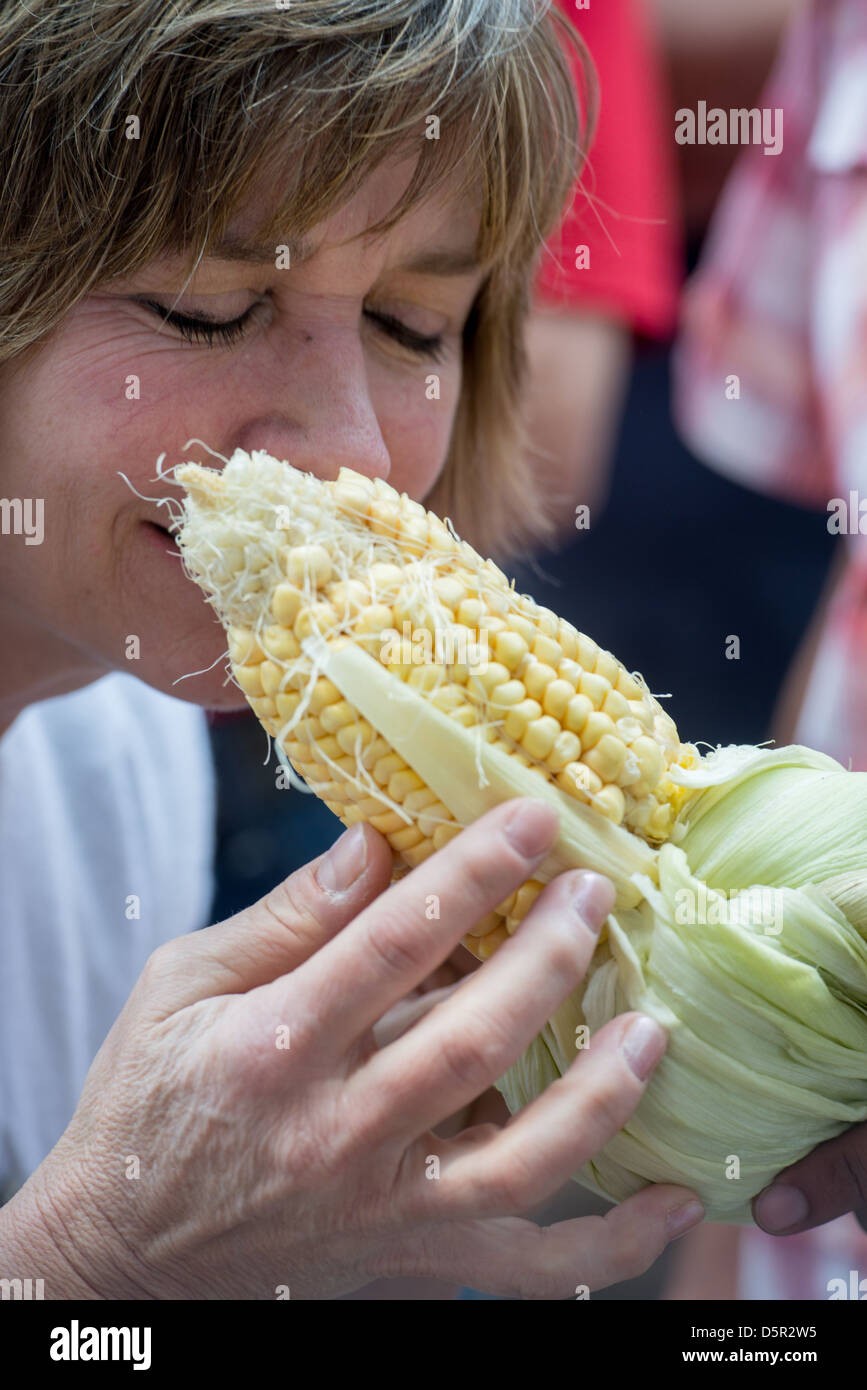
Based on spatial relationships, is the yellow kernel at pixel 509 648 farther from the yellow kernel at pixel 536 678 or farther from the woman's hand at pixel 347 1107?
the woman's hand at pixel 347 1107

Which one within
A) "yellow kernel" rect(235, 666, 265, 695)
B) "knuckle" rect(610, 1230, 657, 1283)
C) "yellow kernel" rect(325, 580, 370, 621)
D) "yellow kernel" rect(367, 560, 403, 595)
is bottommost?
"knuckle" rect(610, 1230, 657, 1283)

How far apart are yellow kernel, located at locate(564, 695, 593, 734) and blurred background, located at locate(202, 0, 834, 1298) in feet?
5.78

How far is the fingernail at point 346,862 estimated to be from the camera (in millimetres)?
1041

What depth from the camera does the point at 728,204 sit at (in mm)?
2992

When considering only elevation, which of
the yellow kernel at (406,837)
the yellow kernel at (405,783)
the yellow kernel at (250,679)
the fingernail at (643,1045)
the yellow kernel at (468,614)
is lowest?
the fingernail at (643,1045)

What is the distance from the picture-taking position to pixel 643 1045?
39.2 inches

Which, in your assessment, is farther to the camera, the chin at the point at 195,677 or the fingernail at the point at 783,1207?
the chin at the point at 195,677

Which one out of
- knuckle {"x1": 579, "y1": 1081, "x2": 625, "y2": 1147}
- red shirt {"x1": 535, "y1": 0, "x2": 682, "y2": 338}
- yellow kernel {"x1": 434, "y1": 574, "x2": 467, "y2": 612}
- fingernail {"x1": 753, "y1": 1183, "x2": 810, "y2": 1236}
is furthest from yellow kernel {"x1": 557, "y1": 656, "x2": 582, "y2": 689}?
red shirt {"x1": 535, "y1": 0, "x2": 682, "y2": 338}

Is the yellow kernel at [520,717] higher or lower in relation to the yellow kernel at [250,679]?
lower

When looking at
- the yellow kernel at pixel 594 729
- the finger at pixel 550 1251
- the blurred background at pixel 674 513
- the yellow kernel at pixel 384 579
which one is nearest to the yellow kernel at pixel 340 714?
the yellow kernel at pixel 384 579

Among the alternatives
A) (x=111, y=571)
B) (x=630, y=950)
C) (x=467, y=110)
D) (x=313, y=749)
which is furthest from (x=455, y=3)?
(x=630, y=950)

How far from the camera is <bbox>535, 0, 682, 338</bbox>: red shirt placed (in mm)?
2457

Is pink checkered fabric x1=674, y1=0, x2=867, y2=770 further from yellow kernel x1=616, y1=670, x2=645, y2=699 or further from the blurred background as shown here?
yellow kernel x1=616, y1=670, x2=645, y2=699

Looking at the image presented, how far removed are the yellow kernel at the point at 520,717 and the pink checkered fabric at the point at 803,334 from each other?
143 cm
